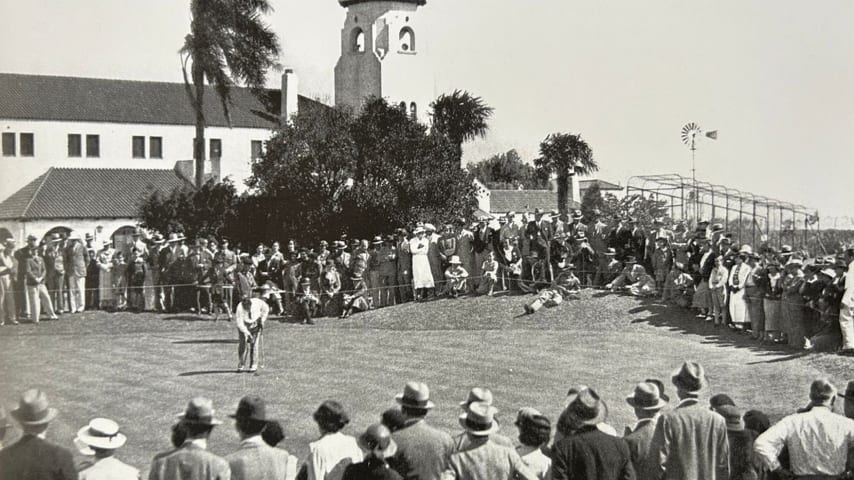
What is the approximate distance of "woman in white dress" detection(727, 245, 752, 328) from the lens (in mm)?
18766

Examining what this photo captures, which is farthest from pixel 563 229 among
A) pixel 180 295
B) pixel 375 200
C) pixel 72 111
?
pixel 72 111

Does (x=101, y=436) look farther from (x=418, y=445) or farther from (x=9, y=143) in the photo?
(x=9, y=143)

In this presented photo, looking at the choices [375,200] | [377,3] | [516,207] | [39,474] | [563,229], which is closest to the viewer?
[39,474]

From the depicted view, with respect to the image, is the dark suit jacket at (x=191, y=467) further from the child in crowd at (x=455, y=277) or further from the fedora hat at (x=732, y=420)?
the child in crowd at (x=455, y=277)

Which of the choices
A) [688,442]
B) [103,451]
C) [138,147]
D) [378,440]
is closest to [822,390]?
[688,442]

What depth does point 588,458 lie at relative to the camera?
7.11m

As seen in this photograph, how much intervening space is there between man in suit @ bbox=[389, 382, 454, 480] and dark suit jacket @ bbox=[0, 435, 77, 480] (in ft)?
7.01

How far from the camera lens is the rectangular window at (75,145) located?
54.6 meters

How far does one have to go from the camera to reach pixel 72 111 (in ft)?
181

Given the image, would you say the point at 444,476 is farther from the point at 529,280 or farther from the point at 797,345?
the point at 529,280

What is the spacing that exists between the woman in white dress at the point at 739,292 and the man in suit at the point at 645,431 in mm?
11112

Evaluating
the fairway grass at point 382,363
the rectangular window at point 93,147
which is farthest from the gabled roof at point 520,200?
the fairway grass at point 382,363

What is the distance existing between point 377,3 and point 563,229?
4028 centimetres

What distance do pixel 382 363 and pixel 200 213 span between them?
18.9m
